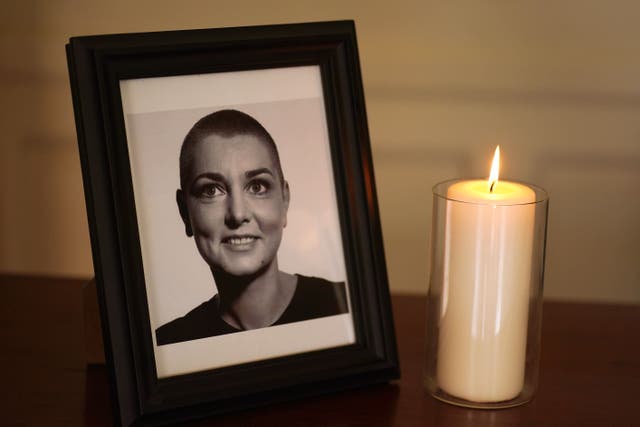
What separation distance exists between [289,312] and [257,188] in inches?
3.6

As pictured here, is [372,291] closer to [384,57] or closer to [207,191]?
[207,191]

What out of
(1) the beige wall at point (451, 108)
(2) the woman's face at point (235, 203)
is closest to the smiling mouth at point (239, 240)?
(2) the woman's face at point (235, 203)

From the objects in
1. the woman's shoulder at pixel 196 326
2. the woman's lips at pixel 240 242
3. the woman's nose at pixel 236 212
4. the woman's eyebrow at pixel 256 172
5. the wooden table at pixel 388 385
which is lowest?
the wooden table at pixel 388 385

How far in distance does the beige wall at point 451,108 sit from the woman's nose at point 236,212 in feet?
1.91

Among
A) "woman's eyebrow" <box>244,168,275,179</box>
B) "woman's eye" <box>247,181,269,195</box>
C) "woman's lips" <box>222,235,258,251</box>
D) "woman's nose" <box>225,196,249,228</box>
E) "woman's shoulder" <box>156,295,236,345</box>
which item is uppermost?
"woman's eyebrow" <box>244,168,275,179</box>

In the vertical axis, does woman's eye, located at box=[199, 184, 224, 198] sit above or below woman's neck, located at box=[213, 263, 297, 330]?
above

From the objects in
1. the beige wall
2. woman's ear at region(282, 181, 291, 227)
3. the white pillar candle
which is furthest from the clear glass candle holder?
the beige wall

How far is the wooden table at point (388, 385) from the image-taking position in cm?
63

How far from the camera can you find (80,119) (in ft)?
1.92

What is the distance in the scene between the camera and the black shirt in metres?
0.61

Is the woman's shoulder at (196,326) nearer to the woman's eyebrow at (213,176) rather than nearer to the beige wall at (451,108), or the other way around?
the woman's eyebrow at (213,176)

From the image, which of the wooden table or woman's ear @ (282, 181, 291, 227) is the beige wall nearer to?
the wooden table

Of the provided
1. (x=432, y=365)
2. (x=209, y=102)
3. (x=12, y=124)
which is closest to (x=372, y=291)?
(x=432, y=365)

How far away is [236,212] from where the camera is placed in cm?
64
